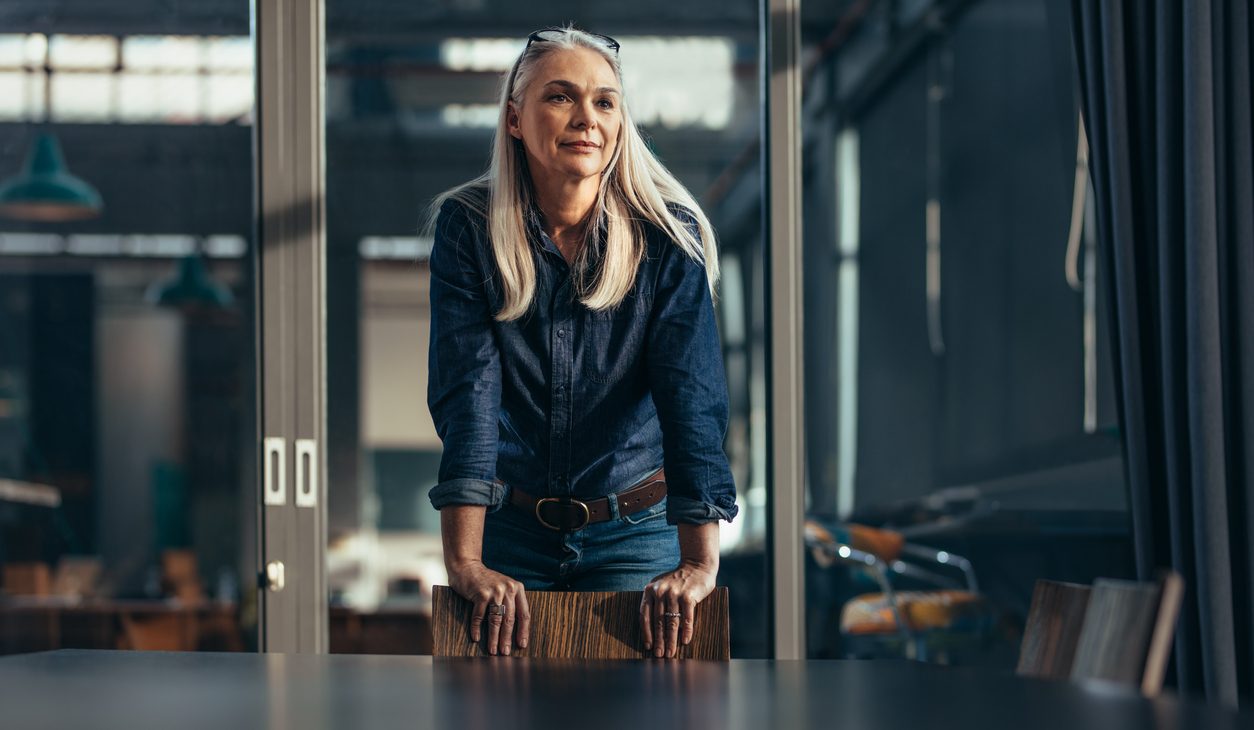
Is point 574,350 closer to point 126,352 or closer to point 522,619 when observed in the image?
point 522,619

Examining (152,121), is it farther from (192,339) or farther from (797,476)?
(797,476)

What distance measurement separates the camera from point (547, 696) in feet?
3.36

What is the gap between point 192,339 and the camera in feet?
24.2

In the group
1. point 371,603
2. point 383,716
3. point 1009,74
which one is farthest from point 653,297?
point 371,603

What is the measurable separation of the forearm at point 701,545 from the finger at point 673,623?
116 mm

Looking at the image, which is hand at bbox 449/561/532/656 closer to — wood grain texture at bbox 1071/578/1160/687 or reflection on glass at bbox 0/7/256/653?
wood grain texture at bbox 1071/578/1160/687

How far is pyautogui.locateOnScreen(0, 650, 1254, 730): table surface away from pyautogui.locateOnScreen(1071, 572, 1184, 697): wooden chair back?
0.06 metres

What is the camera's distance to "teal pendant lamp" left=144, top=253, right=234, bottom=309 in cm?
648

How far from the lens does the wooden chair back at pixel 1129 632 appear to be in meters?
1.03

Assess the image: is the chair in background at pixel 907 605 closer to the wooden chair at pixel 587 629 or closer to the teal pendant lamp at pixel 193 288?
the wooden chair at pixel 587 629

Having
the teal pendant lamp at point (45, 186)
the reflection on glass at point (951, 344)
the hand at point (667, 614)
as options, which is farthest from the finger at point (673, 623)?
the teal pendant lamp at point (45, 186)

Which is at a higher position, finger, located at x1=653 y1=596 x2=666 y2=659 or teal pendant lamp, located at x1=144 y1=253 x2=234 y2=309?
teal pendant lamp, located at x1=144 y1=253 x2=234 y2=309

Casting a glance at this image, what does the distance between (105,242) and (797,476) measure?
18.1ft

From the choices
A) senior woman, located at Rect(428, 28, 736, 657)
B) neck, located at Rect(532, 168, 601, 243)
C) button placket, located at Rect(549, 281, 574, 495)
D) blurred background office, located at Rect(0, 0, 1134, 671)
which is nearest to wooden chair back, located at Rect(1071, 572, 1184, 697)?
senior woman, located at Rect(428, 28, 736, 657)
